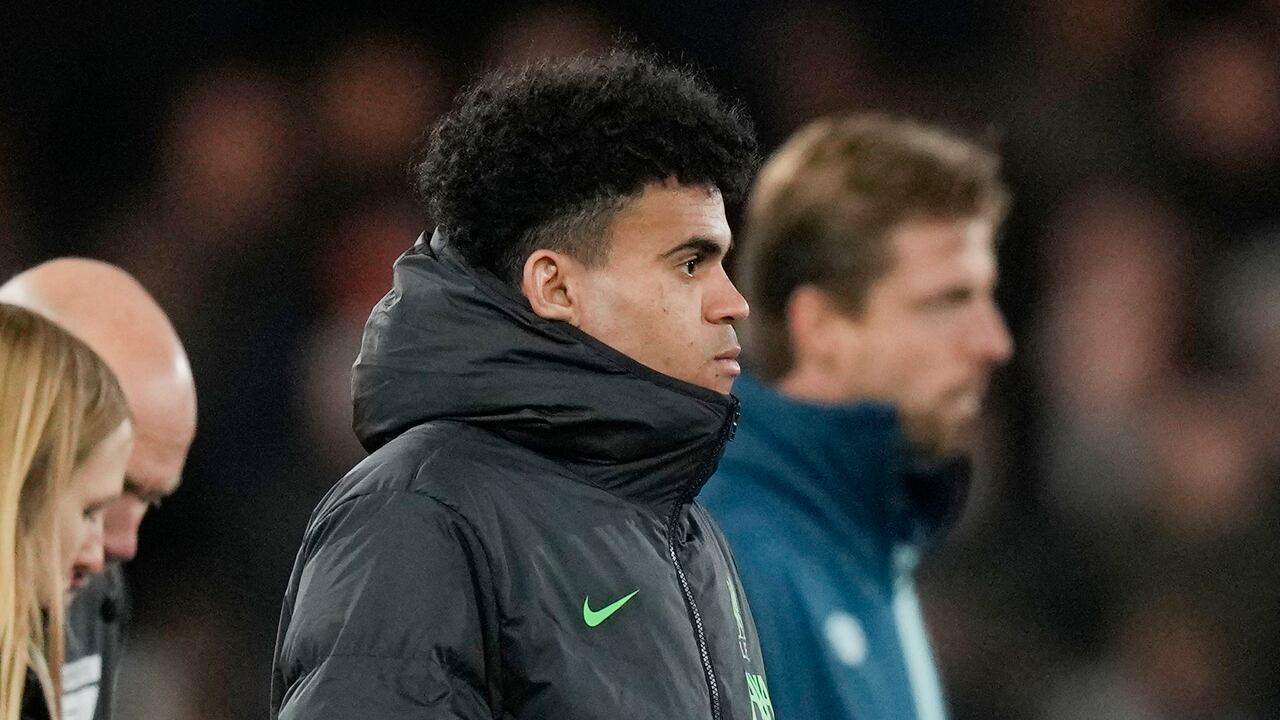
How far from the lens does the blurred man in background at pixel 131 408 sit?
8.56 feet

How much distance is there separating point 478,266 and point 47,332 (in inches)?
22.1

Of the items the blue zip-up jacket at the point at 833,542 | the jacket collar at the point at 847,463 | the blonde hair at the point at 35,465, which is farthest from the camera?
the jacket collar at the point at 847,463

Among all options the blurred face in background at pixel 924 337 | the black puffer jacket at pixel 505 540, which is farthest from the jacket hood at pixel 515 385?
the blurred face in background at pixel 924 337

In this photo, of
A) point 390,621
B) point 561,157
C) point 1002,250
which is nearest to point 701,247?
point 561,157

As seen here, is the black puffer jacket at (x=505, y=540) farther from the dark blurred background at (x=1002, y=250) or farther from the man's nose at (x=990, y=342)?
the dark blurred background at (x=1002, y=250)

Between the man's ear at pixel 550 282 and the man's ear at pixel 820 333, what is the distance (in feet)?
3.46

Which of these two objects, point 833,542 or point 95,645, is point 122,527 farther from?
point 833,542

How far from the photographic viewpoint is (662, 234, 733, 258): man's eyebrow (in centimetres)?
173

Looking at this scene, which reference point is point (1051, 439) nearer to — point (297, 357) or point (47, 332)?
point (297, 357)

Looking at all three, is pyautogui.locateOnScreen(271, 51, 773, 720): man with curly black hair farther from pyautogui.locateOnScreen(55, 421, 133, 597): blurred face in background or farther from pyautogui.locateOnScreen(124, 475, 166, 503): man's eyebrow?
pyautogui.locateOnScreen(124, 475, 166, 503): man's eyebrow

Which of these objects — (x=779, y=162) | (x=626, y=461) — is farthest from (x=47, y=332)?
(x=779, y=162)

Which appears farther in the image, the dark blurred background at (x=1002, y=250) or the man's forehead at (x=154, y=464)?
the dark blurred background at (x=1002, y=250)

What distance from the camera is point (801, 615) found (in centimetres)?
226

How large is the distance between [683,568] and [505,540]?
226 mm
